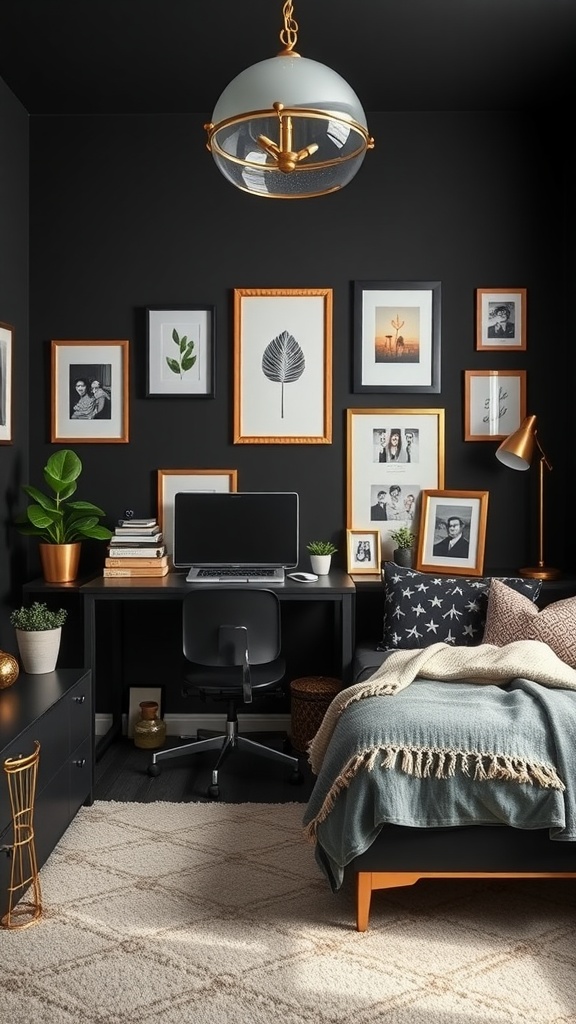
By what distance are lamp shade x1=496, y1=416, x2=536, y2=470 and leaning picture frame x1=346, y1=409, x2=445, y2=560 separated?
0.34 metres

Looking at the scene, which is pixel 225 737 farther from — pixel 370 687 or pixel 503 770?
pixel 503 770

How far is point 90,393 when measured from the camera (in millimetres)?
4219

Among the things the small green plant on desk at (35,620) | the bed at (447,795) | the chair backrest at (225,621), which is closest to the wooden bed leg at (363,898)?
the bed at (447,795)

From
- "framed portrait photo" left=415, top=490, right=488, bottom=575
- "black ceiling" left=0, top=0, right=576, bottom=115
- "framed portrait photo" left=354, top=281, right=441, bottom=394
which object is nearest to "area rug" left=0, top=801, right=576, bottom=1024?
"framed portrait photo" left=415, top=490, right=488, bottom=575

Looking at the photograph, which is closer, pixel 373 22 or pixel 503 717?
pixel 503 717

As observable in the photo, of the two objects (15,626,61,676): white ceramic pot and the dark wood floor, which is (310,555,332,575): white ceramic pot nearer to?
the dark wood floor

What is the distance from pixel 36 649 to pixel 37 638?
0.14 feet

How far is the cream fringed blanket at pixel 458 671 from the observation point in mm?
2826

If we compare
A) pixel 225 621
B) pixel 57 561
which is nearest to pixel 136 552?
pixel 57 561

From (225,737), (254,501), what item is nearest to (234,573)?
(254,501)

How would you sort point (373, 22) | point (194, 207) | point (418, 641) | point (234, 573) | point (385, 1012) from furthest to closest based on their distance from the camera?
1. point (194, 207)
2. point (234, 573)
3. point (418, 641)
4. point (373, 22)
5. point (385, 1012)

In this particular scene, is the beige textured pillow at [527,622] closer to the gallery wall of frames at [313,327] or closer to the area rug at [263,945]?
the gallery wall of frames at [313,327]

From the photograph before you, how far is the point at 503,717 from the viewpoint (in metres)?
2.54

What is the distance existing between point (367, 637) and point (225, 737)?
2.98 ft
